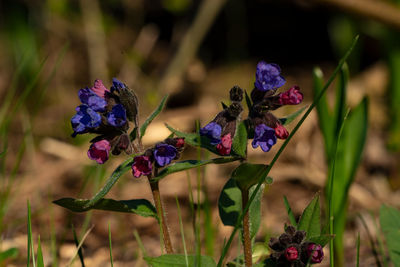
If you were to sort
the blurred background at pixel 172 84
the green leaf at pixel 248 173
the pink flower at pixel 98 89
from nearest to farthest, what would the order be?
1. the green leaf at pixel 248 173
2. the pink flower at pixel 98 89
3. the blurred background at pixel 172 84

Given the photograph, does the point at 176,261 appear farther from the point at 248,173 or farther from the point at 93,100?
the point at 93,100

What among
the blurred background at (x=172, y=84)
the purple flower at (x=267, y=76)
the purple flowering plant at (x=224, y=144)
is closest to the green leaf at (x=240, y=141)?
the purple flowering plant at (x=224, y=144)

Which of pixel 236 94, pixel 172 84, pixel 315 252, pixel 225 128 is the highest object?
pixel 172 84

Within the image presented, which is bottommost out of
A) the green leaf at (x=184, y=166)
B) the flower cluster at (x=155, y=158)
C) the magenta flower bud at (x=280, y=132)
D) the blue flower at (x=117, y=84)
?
the green leaf at (x=184, y=166)

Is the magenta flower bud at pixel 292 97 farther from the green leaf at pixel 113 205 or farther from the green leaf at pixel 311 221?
the green leaf at pixel 113 205

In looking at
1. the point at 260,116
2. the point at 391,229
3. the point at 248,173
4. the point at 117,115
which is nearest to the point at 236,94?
the point at 260,116

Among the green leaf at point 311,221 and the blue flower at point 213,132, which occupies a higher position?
the blue flower at point 213,132
